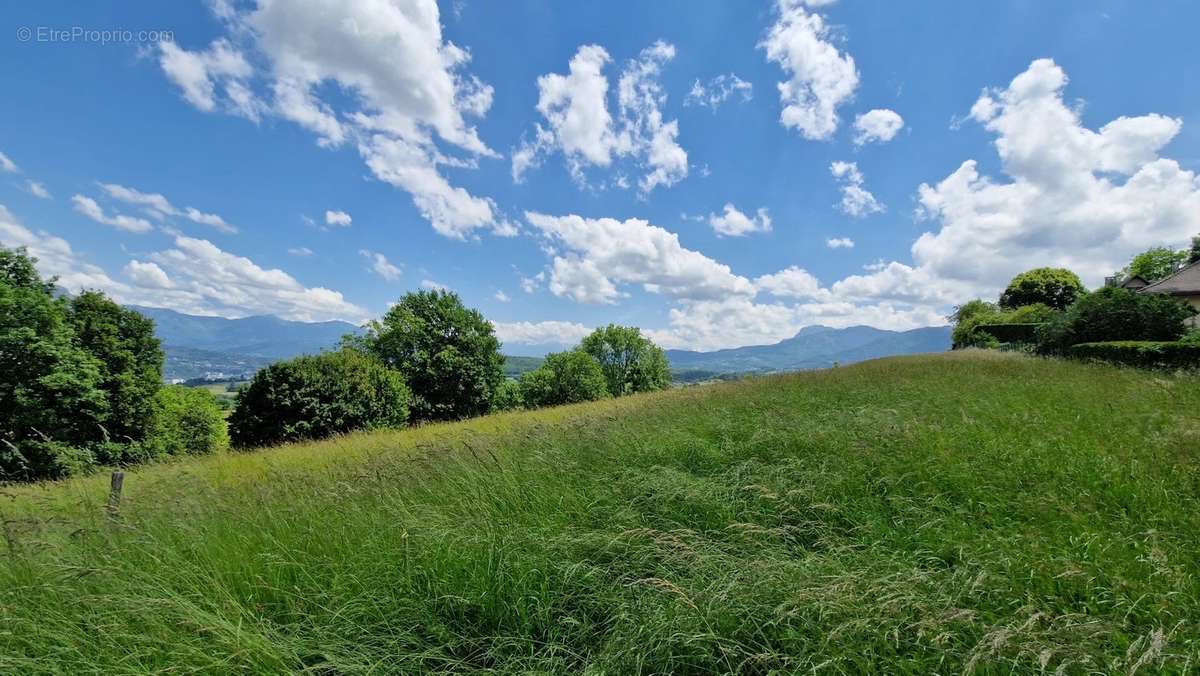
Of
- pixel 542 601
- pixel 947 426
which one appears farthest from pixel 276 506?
pixel 947 426

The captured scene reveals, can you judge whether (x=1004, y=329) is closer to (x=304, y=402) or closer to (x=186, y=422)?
(x=304, y=402)

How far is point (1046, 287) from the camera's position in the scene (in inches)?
2237

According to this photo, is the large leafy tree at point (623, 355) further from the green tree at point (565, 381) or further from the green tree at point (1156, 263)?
the green tree at point (1156, 263)

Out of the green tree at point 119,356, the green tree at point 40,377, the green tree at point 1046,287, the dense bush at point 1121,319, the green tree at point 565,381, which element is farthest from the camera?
the green tree at point 1046,287

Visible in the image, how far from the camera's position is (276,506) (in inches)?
152

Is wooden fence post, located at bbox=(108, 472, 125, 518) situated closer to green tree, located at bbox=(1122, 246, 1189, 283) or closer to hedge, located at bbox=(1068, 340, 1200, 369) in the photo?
hedge, located at bbox=(1068, 340, 1200, 369)

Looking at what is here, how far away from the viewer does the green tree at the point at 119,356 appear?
21250mm

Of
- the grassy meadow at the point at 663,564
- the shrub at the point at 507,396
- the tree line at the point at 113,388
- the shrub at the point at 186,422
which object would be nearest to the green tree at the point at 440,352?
the shrub at the point at 507,396

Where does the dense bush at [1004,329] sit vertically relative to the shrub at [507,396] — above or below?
above

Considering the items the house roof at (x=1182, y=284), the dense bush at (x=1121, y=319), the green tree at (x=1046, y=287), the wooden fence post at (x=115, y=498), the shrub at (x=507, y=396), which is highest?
the green tree at (x=1046, y=287)

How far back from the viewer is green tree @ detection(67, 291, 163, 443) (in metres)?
21.2

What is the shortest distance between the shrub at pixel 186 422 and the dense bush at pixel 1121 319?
44.1 m

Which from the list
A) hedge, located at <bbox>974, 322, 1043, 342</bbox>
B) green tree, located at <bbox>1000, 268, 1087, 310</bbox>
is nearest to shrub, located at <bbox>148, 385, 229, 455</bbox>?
hedge, located at <bbox>974, 322, 1043, 342</bbox>

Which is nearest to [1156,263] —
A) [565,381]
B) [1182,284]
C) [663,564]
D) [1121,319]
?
[1182,284]
